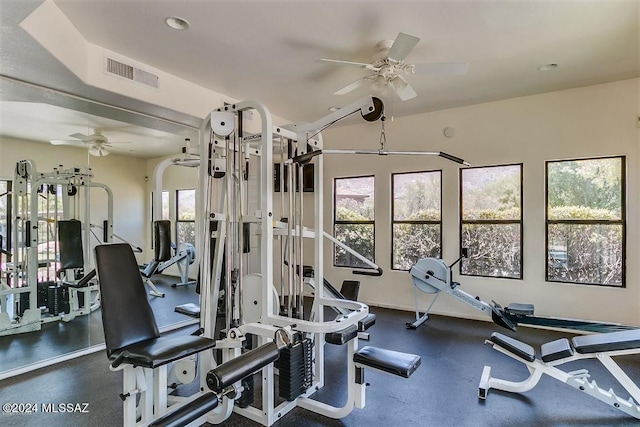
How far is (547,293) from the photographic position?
13.3 feet

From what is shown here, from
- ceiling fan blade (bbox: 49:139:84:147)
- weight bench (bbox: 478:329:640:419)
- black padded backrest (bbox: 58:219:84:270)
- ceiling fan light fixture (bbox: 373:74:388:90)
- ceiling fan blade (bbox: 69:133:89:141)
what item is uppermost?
ceiling fan light fixture (bbox: 373:74:388:90)

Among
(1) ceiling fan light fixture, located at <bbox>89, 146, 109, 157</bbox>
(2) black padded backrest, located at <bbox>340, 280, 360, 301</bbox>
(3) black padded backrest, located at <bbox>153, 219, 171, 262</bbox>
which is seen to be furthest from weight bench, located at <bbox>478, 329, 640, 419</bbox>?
(1) ceiling fan light fixture, located at <bbox>89, 146, 109, 157</bbox>

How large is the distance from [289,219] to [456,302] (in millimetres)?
3171

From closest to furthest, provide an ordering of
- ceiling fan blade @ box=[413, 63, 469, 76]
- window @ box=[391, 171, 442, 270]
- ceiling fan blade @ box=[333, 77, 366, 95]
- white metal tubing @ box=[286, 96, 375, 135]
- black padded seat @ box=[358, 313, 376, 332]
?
white metal tubing @ box=[286, 96, 375, 135] < black padded seat @ box=[358, 313, 376, 332] < ceiling fan blade @ box=[413, 63, 469, 76] < ceiling fan blade @ box=[333, 77, 366, 95] < window @ box=[391, 171, 442, 270]

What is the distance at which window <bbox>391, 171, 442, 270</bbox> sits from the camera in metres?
4.80

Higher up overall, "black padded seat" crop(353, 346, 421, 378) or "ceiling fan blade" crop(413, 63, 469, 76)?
"ceiling fan blade" crop(413, 63, 469, 76)

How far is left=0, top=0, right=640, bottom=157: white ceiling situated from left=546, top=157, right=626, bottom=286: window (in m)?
1.00

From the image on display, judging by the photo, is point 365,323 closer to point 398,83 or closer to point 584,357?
point 584,357

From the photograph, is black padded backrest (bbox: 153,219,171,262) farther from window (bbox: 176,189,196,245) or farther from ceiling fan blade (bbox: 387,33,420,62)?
ceiling fan blade (bbox: 387,33,420,62)

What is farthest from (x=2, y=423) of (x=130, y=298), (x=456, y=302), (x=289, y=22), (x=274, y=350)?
(x=456, y=302)

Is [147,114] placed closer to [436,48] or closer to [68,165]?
[68,165]

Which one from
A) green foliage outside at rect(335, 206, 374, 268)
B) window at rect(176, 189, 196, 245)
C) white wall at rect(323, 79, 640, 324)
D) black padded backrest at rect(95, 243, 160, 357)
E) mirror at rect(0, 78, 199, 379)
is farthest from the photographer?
green foliage outside at rect(335, 206, 374, 268)

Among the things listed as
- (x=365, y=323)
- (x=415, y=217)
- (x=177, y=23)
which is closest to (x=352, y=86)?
(x=177, y=23)

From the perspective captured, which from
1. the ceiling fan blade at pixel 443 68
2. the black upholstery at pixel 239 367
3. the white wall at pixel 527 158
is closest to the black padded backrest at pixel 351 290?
the white wall at pixel 527 158
